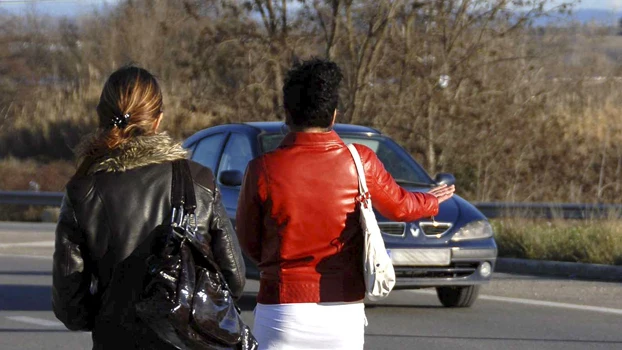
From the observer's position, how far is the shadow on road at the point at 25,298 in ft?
33.3

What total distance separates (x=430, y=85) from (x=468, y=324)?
42.0ft

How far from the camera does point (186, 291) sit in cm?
315

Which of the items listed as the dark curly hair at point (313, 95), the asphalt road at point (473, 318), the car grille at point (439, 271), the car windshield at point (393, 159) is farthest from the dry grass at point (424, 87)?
the dark curly hair at point (313, 95)

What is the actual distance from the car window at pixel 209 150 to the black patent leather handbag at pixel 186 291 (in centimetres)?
716

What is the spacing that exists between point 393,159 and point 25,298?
3844 millimetres

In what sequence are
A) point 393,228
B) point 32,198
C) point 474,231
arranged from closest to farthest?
point 393,228 → point 474,231 → point 32,198

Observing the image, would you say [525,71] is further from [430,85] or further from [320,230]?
[320,230]

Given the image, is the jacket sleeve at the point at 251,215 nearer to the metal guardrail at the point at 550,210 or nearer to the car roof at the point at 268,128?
the car roof at the point at 268,128

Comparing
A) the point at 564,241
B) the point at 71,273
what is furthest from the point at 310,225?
the point at 564,241

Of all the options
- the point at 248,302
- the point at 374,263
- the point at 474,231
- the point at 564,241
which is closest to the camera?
the point at 374,263

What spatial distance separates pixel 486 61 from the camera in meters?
21.5

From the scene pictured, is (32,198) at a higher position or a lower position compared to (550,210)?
lower

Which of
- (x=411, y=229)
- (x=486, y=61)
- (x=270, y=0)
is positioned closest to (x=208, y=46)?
(x=270, y=0)

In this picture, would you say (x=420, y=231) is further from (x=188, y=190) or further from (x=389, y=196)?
(x=188, y=190)
